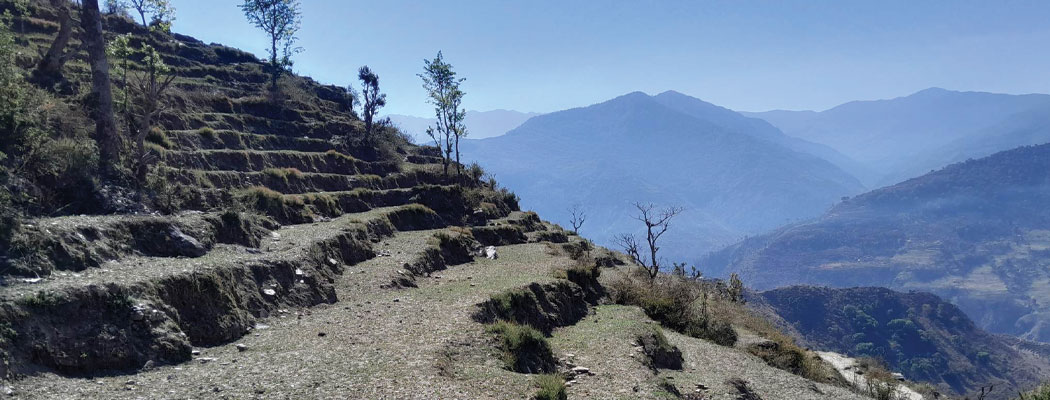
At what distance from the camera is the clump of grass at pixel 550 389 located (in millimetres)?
15078

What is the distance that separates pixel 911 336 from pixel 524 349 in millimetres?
172481

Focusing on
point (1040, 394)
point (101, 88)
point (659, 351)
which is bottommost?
point (1040, 394)

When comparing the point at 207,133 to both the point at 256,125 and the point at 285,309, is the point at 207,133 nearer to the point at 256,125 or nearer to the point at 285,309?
the point at 256,125

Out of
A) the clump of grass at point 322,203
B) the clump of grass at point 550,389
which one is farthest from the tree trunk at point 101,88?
the clump of grass at point 550,389

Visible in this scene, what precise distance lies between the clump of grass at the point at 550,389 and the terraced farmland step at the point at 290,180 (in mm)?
21988

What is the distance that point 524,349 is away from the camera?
19.8 meters

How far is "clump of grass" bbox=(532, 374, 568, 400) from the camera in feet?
49.5

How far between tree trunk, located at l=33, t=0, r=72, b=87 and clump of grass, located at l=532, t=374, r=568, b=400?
37.4 meters

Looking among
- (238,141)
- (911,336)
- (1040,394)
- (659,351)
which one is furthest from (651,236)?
(911,336)

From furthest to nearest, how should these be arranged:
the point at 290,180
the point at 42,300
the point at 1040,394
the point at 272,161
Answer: the point at 272,161, the point at 290,180, the point at 1040,394, the point at 42,300

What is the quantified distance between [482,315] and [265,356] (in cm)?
896

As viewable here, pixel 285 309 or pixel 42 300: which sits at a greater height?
pixel 42 300

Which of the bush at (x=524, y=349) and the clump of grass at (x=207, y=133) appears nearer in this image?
the bush at (x=524, y=349)

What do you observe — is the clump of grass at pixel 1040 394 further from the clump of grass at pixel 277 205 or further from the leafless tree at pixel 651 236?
the clump of grass at pixel 277 205
